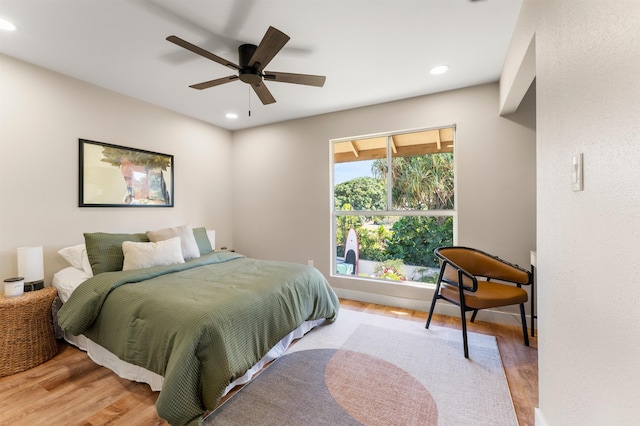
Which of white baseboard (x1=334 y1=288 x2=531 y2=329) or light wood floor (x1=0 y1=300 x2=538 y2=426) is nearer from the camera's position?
light wood floor (x1=0 y1=300 x2=538 y2=426)

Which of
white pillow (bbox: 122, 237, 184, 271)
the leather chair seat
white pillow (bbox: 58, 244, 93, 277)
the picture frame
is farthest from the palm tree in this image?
white pillow (bbox: 58, 244, 93, 277)

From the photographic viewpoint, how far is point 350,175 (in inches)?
151

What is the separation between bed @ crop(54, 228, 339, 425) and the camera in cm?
157

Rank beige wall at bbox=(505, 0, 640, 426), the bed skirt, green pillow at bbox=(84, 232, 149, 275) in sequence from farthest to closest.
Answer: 1. green pillow at bbox=(84, 232, 149, 275)
2. the bed skirt
3. beige wall at bbox=(505, 0, 640, 426)

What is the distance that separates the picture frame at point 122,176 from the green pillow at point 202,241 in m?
0.57

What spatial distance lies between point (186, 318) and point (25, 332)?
1.60 m

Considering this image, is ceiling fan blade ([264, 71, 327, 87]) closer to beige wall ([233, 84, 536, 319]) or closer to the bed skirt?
beige wall ([233, 84, 536, 319])

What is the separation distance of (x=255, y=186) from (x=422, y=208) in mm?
2558

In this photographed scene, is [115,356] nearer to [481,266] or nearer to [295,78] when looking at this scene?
[295,78]

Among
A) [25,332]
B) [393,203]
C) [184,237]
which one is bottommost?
[25,332]

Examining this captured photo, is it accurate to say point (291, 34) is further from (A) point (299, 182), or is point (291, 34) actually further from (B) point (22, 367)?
(B) point (22, 367)

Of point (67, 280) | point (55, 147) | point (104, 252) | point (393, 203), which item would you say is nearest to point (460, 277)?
point (393, 203)

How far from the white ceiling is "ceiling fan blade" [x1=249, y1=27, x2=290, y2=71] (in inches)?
9.9

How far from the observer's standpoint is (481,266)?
8.96ft
